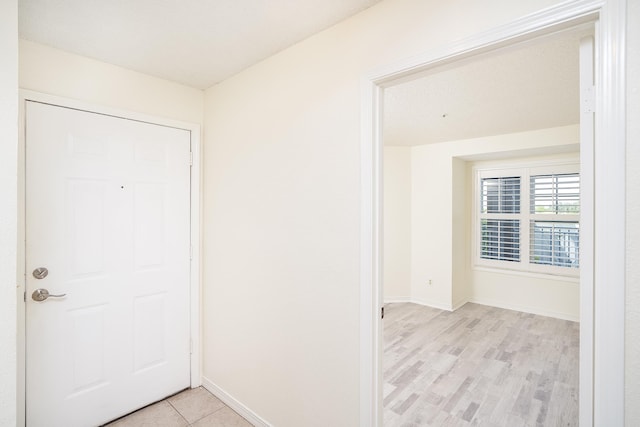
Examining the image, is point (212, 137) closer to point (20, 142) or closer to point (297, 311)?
point (20, 142)

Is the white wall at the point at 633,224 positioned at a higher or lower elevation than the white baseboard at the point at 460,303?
higher

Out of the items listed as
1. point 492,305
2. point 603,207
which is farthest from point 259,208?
point 492,305

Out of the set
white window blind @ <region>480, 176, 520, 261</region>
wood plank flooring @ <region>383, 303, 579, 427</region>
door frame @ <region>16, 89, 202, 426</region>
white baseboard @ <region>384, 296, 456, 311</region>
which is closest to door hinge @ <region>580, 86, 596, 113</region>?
wood plank flooring @ <region>383, 303, 579, 427</region>

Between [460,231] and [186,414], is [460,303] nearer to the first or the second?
[460,231]

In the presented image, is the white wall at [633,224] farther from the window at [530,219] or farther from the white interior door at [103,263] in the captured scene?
A: the window at [530,219]

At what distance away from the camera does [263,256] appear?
6.64 feet

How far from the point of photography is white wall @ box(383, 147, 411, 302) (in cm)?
503

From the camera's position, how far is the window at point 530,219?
4234mm

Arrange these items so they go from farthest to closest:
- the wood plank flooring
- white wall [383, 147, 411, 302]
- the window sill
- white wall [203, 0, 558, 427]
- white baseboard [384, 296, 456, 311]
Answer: white wall [383, 147, 411, 302] → white baseboard [384, 296, 456, 311] → the window sill → the wood plank flooring → white wall [203, 0, 558, 427]

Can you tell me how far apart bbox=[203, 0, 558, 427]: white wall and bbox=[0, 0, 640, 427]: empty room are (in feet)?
0.04

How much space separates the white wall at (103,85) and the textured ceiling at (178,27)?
8 centimetres

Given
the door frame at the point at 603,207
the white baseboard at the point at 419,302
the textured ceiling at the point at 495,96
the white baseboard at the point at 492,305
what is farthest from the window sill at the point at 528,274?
the door frame at the point at 603,207

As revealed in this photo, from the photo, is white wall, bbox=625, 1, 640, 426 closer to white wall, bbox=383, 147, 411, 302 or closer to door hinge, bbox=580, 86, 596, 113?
door hinge, bbox=580, 86, 596, 113

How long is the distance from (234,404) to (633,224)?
8.02ft
